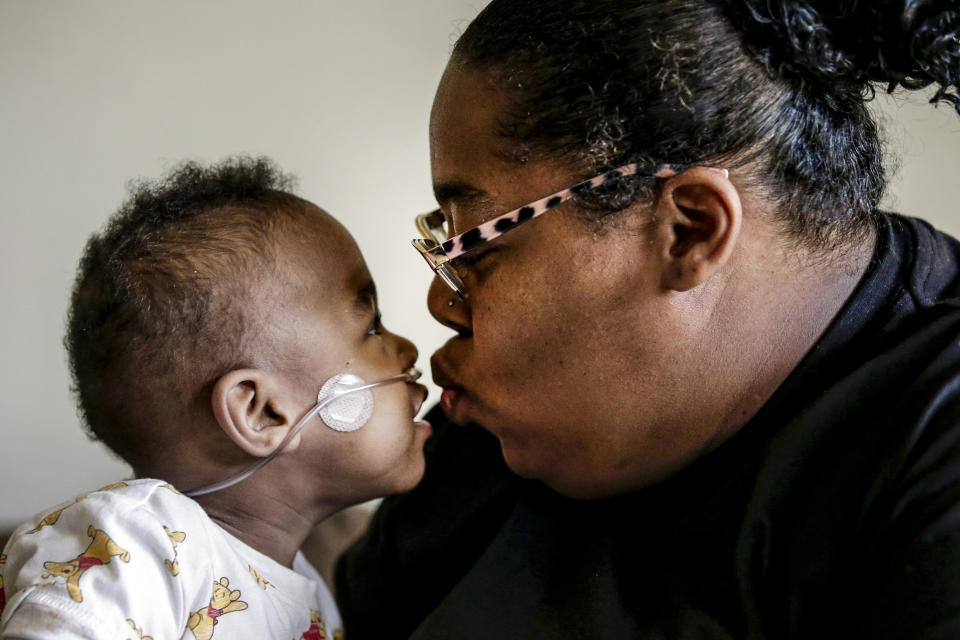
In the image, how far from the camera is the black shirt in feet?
3.05

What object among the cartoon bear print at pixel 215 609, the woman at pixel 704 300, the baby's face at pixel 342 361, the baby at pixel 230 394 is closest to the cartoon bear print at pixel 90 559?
the baby at pixel 230 394

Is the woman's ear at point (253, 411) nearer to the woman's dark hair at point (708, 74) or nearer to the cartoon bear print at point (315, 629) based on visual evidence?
the cartoon bear print at point (315, 629)

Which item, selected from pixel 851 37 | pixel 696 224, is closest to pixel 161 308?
pixel 696 224

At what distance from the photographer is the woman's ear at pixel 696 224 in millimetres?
1051

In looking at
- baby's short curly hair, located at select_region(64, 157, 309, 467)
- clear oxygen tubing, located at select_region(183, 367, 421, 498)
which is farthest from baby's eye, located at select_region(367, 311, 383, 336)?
baby's short curly hair, located at select_region(64, 157, 309, 467)

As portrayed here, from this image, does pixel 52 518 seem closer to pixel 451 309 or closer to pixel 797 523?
pixel 451 309

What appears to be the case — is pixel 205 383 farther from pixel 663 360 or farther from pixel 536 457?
pixel 663 360

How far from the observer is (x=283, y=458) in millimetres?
1414

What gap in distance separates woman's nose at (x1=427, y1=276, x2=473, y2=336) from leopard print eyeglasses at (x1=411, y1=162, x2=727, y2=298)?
0.02 meters

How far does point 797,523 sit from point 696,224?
0.38m

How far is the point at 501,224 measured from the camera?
114cm

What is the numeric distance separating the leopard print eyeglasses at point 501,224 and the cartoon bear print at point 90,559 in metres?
0.55

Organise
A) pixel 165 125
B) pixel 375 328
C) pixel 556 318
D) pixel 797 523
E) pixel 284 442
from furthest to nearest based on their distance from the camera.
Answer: pixel 165 125
pixel 375 328
pixel 284 442
pixel 556 318
pixel 797 523

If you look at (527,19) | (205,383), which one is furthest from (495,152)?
(205,383)
